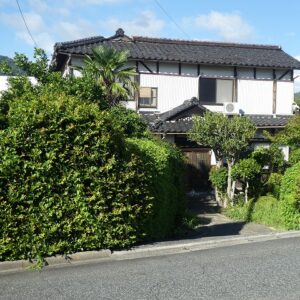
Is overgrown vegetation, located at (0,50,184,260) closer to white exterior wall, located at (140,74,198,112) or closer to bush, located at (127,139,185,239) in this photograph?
bush, located at (127,139,185,239)

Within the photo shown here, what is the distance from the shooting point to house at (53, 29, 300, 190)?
18641 millimetres

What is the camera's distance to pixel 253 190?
579 inches

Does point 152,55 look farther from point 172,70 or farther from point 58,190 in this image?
point 58,190

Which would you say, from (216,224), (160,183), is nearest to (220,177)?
(216,224)

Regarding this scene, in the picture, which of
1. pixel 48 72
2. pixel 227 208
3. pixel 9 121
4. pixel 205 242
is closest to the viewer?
pixel 9 121

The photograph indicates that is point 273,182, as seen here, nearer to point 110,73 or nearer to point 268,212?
point 268,212

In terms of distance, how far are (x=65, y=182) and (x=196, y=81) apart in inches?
577

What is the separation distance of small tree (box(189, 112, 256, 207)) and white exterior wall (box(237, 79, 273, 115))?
7573mm

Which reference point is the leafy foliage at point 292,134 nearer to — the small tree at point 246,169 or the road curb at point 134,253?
the small tree at point 246,169

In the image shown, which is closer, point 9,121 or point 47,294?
point 47,294

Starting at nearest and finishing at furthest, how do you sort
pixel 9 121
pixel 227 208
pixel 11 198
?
pixel 11 198
pixel 9 121
pixel 227 208

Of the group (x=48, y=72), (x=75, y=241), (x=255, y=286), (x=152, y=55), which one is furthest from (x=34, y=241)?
(x=152, y=55)

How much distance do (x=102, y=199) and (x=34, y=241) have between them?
1141mm

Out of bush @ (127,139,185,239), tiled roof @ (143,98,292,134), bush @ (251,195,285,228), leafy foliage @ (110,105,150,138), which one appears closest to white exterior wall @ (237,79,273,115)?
tiled roof @ (143,98,292,134)
